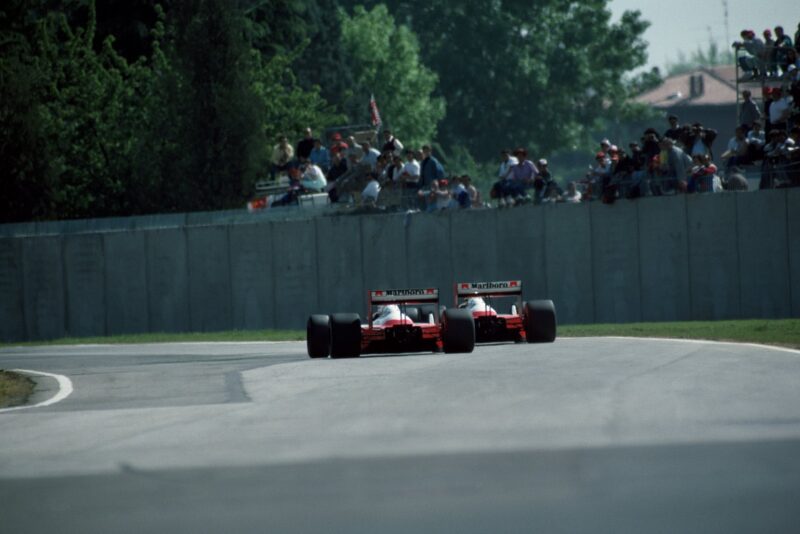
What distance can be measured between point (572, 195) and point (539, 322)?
11085 mm

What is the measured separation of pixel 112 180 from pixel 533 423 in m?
32.5

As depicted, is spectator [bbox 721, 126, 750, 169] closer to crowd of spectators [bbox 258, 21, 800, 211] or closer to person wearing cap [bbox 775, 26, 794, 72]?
crowd of spectators [bbox 258, 21, 800, 211]

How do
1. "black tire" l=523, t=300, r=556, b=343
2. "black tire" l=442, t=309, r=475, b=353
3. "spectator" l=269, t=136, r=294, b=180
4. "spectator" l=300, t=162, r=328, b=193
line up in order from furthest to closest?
"spectator" l=269, t=136, r=294, b=180
"spectator" l=300, t=162, r=328, b=193
"black tire" l=523, t=300, r=556, b=343
"black tire" l=442, t=309, r=475, b=353

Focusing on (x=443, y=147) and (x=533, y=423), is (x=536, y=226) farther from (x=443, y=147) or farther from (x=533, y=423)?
(x=443, y=147)

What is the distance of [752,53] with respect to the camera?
30.7 meters

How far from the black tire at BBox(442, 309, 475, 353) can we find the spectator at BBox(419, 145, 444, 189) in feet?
41.8

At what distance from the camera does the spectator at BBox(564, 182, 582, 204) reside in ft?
105

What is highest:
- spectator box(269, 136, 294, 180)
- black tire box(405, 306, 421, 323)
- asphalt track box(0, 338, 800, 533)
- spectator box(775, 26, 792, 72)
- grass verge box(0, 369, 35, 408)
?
spectator box(775, 26, 792, 72)

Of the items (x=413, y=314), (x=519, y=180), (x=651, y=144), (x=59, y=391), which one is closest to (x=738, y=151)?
(x=651, y=144)

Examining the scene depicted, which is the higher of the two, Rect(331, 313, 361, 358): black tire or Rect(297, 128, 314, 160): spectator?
Rect(297, 128, 314, 160): spectator

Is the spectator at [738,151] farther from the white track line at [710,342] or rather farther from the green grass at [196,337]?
the green grass at [196,337]

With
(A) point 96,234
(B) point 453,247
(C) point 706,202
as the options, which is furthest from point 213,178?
(C) point 706,202

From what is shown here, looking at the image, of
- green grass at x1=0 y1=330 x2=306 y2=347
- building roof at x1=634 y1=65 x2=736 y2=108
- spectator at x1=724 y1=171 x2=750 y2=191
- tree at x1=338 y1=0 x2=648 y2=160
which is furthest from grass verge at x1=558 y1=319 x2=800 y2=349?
building roof at x1=634 y1=65 x2=736 y2=108

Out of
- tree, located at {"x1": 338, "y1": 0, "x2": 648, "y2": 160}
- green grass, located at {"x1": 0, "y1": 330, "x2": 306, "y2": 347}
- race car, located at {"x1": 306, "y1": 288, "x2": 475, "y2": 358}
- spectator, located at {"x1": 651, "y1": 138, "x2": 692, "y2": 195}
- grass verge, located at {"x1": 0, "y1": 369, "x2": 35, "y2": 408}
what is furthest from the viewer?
tree, located at {"x1": 338, "y1": 0, "x2": 648, "y2": 160}
